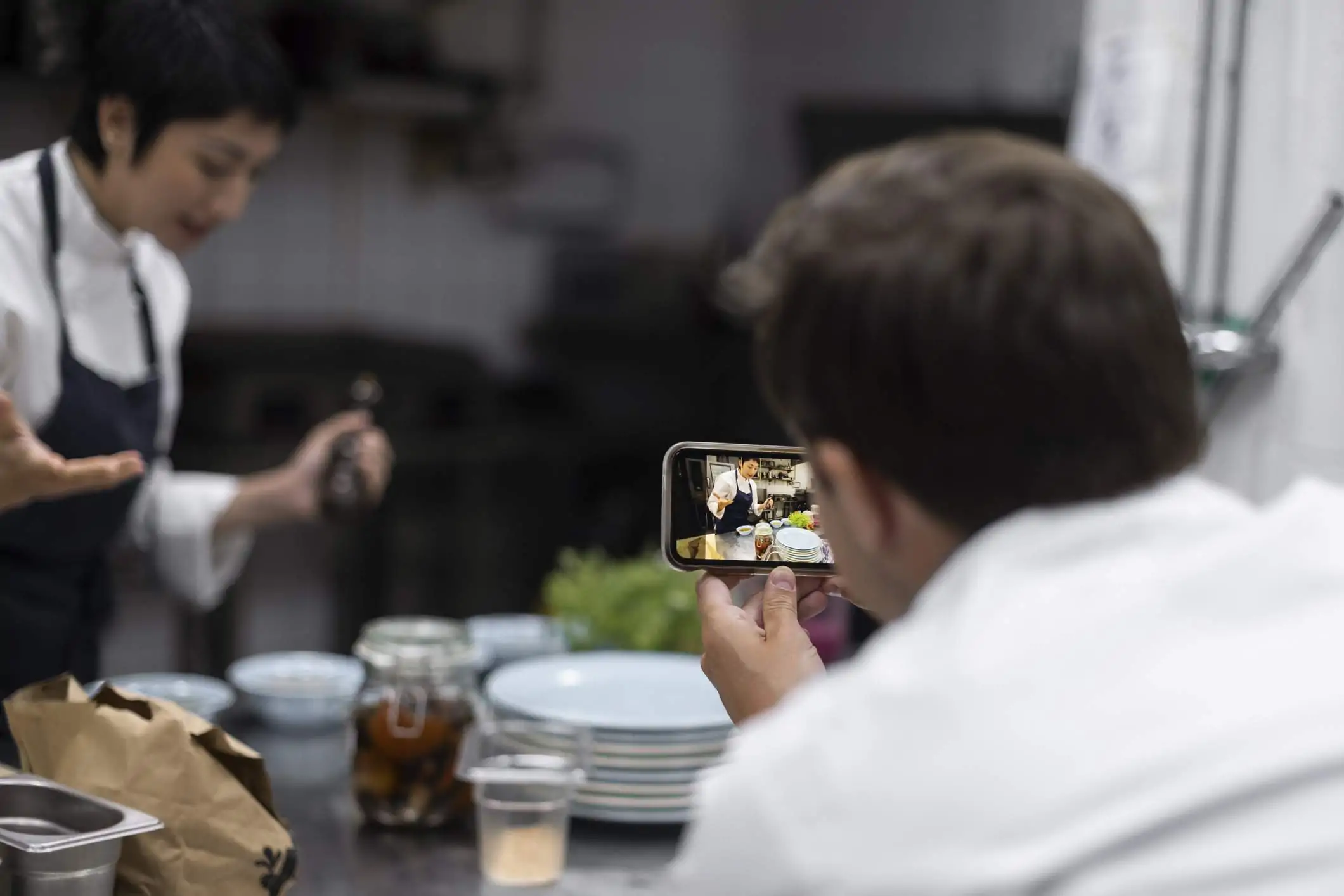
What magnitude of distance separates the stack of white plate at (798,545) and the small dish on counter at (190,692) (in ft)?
2.45

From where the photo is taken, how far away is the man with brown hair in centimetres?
60

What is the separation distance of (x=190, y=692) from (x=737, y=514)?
827mm

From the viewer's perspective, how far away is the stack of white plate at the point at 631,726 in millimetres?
1352

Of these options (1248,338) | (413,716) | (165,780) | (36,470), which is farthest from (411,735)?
(1248,338)

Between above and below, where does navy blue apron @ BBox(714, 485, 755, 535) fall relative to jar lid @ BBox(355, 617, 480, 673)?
above

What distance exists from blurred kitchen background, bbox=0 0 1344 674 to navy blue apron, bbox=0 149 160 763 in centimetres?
88

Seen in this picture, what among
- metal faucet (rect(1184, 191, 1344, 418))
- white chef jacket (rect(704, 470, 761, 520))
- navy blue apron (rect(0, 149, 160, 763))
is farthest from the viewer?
metal faucet (rect(1184, 191, 1344, 418))

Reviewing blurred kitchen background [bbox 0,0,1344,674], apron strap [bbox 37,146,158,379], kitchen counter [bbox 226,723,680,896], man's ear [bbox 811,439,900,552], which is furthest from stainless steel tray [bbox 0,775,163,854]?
blurred kitchen background [bbox 0,0,1344,674]

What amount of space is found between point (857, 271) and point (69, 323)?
1.29 metres

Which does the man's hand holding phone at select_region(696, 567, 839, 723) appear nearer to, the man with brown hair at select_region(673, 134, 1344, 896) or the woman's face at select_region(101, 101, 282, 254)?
the man with brown hair at select_region(673, 134, 1344, 896)

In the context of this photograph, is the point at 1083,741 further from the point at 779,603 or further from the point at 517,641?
the point at 517,641

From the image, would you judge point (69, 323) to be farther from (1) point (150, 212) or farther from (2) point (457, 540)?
(2) point (457, 540)

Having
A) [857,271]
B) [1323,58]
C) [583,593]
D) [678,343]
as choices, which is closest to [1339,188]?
[1323,58]

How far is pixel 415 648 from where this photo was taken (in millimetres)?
1385
